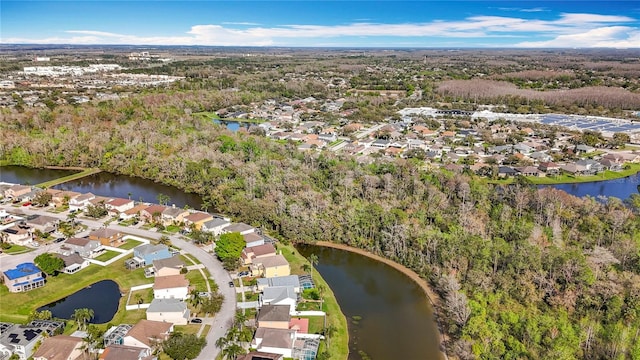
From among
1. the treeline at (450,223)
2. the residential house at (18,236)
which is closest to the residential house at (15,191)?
the residential house at (18,236)

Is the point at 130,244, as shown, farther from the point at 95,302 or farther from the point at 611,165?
the point at 611,165

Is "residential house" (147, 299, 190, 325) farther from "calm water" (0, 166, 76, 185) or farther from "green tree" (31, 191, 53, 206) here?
"calm water" (0, 166, 76, 185)

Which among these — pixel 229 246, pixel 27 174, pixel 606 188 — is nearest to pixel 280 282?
pixel 229 246

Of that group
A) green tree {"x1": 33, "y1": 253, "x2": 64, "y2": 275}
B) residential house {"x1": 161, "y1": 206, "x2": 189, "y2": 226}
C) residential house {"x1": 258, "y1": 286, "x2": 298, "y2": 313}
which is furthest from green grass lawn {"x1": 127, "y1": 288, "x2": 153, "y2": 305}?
residential house {"x1": 161, "y1": 206, "x2": 189, "y2": 226}

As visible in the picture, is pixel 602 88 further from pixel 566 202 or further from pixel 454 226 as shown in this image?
pixel 454 226

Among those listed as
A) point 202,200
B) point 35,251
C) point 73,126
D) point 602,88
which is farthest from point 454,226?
point 602,88
